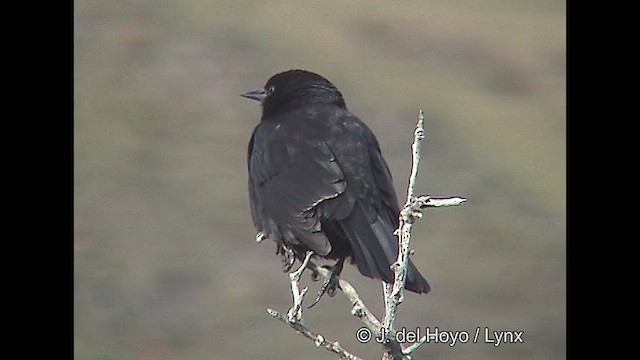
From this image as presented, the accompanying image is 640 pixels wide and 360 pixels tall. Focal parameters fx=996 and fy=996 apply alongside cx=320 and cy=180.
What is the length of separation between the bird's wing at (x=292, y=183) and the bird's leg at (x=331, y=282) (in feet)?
0.53

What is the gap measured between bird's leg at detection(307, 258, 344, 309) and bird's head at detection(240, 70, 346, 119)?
71cm

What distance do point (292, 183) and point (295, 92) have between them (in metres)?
0.54

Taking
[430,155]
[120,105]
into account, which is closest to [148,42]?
[120,105]

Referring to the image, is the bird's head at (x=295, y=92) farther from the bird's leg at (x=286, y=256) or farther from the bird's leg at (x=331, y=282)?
the bird's leg at (x=331, y=282)

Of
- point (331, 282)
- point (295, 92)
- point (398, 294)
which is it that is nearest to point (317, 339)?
point (398, 294)

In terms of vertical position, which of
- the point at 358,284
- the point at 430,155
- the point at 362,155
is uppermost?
the point at 430,155

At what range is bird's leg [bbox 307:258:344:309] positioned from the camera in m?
3.85

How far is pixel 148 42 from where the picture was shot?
5.09 meters

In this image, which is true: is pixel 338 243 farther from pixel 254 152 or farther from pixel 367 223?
pixel 254 152

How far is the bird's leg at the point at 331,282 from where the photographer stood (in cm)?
385

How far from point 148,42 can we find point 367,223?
6.33ft

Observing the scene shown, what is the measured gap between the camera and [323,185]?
148 inches

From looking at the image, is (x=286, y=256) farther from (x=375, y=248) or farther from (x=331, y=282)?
(x=375, y=248)
